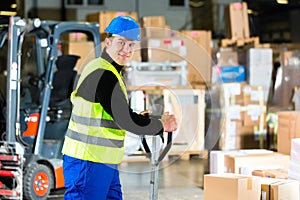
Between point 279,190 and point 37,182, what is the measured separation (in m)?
3.18

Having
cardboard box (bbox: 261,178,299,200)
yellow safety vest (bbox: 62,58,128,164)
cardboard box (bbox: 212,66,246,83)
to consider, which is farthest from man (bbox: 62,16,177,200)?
cardboard box (bbox: 212,66,246,83)

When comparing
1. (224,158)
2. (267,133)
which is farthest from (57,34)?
(267,133)

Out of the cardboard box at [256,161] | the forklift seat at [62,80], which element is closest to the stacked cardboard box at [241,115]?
the forklift seat at [62,80]

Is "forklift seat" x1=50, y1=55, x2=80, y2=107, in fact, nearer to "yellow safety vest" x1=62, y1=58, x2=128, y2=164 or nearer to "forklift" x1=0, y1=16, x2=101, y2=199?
"forklift" x1=0, y1=16, x2=101, y2=199

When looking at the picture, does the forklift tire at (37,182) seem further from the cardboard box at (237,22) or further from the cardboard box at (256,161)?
the cardboard box at (237,22)

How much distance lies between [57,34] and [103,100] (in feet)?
12.4

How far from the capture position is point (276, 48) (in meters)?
11.1

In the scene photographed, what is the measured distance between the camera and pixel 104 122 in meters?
4.04

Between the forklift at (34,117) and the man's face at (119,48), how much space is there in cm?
306

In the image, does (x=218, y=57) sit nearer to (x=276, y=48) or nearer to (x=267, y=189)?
(x=276, y=48)

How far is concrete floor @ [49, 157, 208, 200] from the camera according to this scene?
7.50m

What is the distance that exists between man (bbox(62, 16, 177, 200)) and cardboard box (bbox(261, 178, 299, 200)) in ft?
4.83

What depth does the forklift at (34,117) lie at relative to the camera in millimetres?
6949

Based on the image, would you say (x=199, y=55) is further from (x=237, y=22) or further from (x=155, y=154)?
(x=155, y=154)
